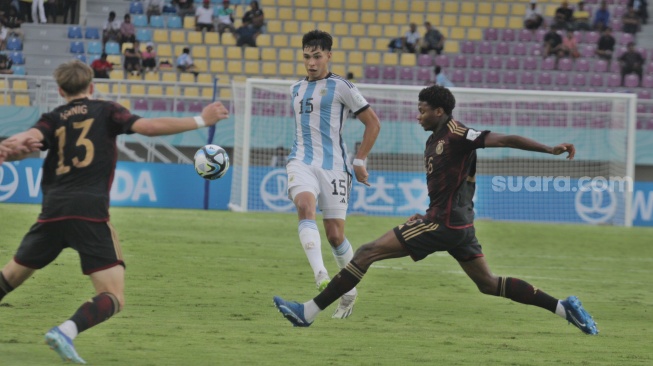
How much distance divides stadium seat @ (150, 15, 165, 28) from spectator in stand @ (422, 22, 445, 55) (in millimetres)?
7643

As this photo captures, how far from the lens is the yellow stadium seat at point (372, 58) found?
31.8m

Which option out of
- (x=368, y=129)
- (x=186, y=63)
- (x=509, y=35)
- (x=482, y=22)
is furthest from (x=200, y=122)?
(x=482, y=22)

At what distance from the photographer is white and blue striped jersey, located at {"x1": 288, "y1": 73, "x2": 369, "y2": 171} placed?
980 centimetres

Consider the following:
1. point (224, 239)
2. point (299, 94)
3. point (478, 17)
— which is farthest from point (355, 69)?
point (299, 94)

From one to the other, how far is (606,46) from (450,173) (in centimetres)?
2509

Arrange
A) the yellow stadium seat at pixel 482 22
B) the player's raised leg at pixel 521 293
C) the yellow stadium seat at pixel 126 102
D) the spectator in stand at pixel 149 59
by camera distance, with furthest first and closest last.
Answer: the yellow stadium seat at pixel 482 22 < the spectator in stand at pixel 149 59 < the yellow stadium seat at pixel 126 102 < the player's raised leg at pixel 521 293

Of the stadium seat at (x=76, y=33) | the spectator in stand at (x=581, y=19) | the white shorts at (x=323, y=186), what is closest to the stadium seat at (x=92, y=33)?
Result: the stadium seat at (x=76, y=33)

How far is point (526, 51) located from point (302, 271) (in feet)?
68.2

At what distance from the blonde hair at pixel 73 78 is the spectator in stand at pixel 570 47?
26.6m

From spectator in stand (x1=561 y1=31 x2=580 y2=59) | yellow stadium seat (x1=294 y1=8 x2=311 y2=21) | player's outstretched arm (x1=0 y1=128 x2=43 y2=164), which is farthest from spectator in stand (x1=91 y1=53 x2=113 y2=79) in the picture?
player's outstretched arm (x1=0 y1=128 x2=43 y2=164)

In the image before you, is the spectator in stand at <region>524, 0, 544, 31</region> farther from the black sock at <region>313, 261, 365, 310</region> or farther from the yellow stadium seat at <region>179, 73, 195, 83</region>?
the black sock at <region>313, 261, 365, 310</region>

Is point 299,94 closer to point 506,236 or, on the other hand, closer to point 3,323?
point 3,323

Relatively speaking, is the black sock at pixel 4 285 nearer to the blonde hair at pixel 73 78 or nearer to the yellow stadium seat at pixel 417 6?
the blonde hair at pixel 73 78

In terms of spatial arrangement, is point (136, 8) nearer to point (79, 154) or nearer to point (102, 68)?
point (102, 68)
